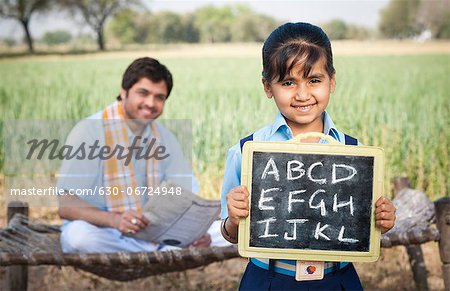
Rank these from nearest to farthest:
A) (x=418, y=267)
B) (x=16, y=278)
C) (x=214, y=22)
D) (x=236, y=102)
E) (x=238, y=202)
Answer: (x=238, y=202), (x=16, y=278), (x=418, y=267), (x=236, y=102), (x=214, y=22)

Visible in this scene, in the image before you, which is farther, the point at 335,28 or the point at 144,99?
the point at 335,28

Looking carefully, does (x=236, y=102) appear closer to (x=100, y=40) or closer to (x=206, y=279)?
(x=100, y=40)

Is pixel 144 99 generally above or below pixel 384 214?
above

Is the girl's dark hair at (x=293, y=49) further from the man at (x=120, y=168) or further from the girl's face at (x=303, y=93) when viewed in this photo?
the man at (x=120, y=168)

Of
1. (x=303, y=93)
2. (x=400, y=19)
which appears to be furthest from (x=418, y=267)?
(x=303, y=93)

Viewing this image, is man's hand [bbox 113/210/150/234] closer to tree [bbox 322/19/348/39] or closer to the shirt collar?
the shirt collar

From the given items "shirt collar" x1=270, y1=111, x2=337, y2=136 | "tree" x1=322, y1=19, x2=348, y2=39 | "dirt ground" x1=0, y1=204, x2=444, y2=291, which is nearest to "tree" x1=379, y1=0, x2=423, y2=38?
"tree" x1=322, y1=19, x2=348, y2=39

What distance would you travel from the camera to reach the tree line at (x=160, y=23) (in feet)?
16.4

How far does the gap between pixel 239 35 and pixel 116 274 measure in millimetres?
1999

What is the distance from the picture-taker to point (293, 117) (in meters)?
2.24

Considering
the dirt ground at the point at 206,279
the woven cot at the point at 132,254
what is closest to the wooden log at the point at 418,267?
the dirt ground at the point at 206,279

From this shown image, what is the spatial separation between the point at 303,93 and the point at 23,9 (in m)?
3.26

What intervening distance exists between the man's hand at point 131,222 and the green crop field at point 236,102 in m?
1.01

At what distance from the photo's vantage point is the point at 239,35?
5148 millimetres
